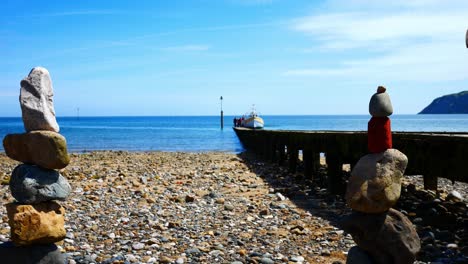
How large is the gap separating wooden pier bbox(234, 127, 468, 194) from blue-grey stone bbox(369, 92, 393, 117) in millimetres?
3249

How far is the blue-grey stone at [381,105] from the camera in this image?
18.9ft

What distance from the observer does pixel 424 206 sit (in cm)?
1145

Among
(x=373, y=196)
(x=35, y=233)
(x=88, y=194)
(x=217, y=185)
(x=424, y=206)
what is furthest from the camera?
(x=217, y=185)

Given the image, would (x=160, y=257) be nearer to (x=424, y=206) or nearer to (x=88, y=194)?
(x=88, y=194)

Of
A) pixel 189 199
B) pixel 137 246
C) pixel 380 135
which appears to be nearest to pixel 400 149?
pixel 380 135

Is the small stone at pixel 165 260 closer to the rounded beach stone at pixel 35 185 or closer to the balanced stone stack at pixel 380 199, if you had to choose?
the rounded beach stone at pixel 35 185

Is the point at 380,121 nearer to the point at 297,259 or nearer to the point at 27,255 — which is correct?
the point at 297,259

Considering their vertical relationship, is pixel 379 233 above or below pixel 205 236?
above

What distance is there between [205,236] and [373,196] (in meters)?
4.12

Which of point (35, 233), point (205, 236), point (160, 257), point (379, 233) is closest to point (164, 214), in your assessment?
point (205, 236)

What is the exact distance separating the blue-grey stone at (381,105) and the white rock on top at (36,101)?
4.11 metres

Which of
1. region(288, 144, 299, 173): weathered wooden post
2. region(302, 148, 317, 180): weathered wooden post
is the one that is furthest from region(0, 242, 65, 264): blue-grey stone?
region(288, 144, 299, 173): weathered wooden post

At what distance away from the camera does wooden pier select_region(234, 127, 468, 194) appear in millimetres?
8562

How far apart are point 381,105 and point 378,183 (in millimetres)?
919
